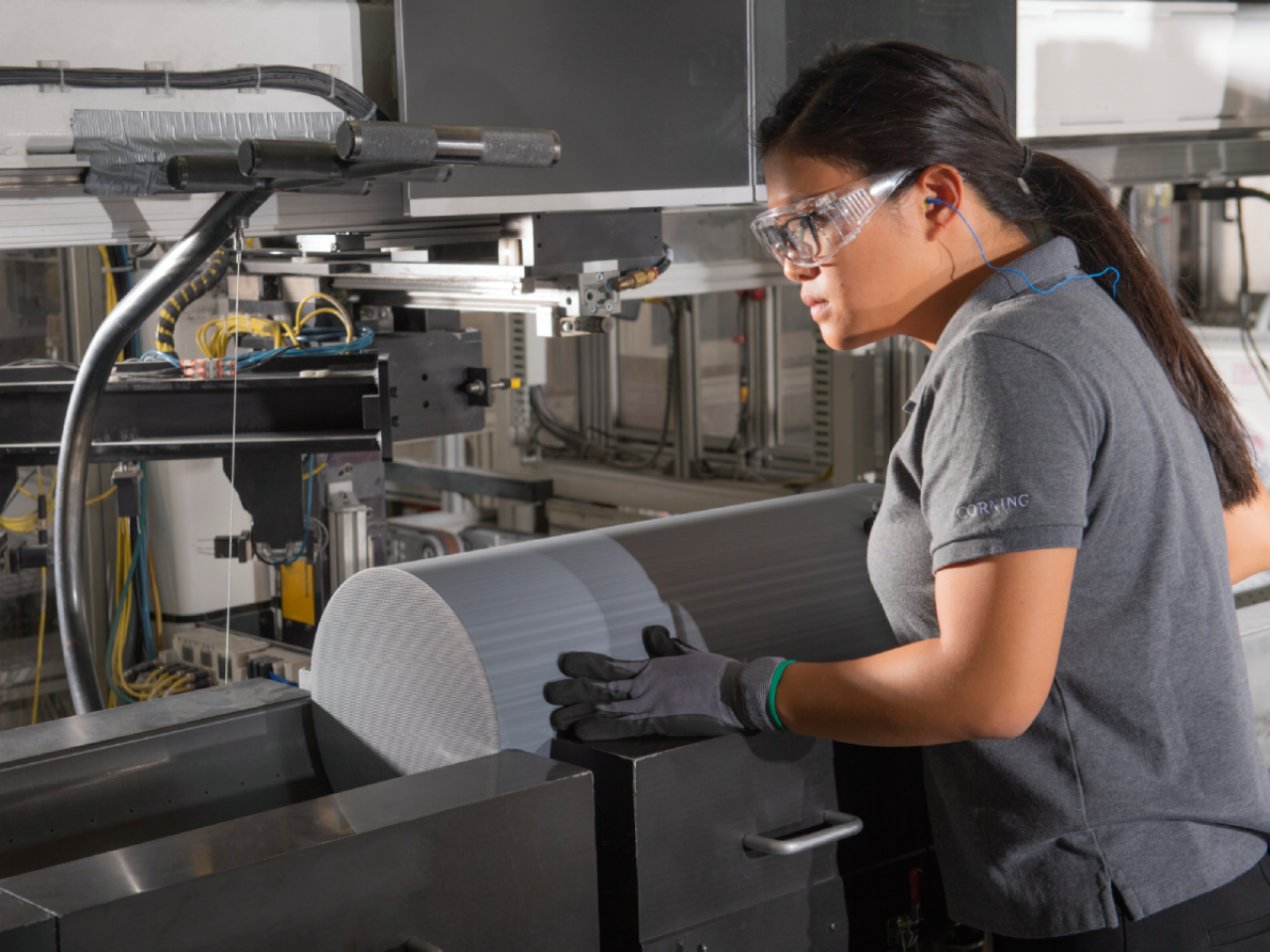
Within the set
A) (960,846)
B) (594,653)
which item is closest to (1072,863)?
(960,846)

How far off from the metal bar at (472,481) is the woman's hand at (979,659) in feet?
9.55

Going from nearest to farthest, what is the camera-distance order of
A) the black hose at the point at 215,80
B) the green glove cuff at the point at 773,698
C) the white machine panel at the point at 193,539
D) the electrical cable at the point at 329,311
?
the green glove cuff at the point at 773,698 < the black hose at the point at 215,80 < the electrical cable at the point at 329,311 < the white machine panel at the point at 193,539

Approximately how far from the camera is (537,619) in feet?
3.67

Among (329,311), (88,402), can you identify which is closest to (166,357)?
(329,311)

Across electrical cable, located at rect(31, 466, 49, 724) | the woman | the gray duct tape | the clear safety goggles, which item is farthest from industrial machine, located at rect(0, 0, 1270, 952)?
electrical cable, located at rect(31, 466, 49, 724)

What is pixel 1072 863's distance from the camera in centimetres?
96

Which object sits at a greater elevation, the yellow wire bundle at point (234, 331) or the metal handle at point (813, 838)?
the yellow wire bundle at point (234, 331)

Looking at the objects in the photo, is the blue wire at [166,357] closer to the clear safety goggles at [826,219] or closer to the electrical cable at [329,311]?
the electrical cable at [329,311]

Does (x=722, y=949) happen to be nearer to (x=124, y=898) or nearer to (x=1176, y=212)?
(x=124, y=898)

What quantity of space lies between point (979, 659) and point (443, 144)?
0.67 m

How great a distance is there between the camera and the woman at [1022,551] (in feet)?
2.86

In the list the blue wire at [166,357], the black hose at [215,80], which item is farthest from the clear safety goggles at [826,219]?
the blue wire at [166,357]

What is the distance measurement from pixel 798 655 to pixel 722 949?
0.29 metres

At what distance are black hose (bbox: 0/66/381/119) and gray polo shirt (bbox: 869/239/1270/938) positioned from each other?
0.79 metres
